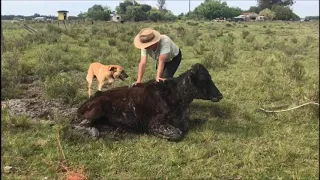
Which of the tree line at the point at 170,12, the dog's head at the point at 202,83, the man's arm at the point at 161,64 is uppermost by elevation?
the tree line at the point at 170,12

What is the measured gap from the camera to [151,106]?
526cm

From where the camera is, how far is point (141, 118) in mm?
5301

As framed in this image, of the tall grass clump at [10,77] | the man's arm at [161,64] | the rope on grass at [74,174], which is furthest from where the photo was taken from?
the tall grass clump at [10,77]

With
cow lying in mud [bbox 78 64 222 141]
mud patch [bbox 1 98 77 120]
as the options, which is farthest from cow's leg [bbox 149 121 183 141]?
mud patch [bbox 1 98 77 120]

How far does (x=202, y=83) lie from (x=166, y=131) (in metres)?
1.03

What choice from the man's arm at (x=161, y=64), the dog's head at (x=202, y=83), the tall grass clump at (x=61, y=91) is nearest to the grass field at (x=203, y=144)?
the tall grass clump at (x=61, y=91)

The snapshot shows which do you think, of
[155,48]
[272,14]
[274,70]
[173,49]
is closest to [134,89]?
[155,48]

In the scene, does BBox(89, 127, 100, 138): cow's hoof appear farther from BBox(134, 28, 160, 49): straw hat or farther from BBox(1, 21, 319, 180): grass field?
BBox(134, 28, 160, 49): straw hat

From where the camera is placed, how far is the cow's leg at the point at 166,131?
Result: 5062 millimetres

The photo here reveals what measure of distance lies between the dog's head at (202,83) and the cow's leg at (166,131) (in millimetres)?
736

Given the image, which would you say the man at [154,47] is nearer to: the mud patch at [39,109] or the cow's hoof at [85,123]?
the cow's hoof at [85,123]

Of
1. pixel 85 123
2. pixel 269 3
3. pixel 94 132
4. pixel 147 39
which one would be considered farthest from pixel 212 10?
pixel 94 132

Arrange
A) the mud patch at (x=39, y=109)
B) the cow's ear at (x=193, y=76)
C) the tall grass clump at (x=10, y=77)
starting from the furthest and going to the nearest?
1. the tall grass clump at (x=10, y=77)
2. the mud patch at (x=39, y=109)
3. the cow's ear at (x=193, y=76)

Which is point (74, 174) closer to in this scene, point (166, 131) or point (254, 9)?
point (166, 131)
